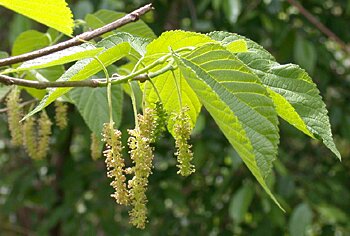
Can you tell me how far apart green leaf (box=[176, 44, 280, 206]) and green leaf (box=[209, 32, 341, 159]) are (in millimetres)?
67

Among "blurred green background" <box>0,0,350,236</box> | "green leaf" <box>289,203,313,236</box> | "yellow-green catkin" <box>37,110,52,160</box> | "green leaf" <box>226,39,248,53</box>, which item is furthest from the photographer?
"blurred green background" <box>0,0,350,236</box>

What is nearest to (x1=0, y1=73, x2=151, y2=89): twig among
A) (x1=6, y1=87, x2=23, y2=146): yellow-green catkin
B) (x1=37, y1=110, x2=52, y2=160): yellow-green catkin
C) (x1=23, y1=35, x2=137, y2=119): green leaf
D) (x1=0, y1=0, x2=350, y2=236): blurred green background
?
(x1=23, y1=35, x2=137, y2=119): green leaf

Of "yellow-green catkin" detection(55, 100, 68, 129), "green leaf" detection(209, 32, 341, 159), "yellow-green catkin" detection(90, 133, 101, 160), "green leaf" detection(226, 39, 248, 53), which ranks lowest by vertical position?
"yellow-green catkin" detection(90, 133, 101, 160)

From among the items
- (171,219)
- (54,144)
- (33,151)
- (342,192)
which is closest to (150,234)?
(171,219)

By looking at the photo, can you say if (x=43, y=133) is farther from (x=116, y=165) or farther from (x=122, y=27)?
(x=116, y=165)

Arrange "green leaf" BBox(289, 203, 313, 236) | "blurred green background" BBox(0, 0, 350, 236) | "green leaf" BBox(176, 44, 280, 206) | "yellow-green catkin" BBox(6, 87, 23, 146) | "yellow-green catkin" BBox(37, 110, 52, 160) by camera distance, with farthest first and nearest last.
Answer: "blurred green background" BBox(0, 0, 350, 236), "green leaf" BBox(289, 203, 313, 236), "yellow-green catkin" BBox(37, 110, 52, 160), "yellow-green catkin" BBox(6, 87, 23, 146), "green leaf" BBox(176, 44, 280, 206)

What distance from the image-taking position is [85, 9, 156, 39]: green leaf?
116 centimetres

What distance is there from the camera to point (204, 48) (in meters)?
0.74

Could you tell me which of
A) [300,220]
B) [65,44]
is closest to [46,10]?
[65,44]

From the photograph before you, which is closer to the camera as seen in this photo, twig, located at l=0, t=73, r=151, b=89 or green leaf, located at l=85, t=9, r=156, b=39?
twig, located at l=0, t=73, r=151, b=89

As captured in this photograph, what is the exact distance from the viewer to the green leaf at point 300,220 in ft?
6.80

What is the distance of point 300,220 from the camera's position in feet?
6.91

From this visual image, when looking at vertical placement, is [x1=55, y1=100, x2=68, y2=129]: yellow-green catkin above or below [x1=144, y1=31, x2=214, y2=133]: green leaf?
below

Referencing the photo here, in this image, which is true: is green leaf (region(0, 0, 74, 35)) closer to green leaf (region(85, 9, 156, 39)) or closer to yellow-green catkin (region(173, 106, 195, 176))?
yellow-green catkin (region(173, 106, 195, 176))
